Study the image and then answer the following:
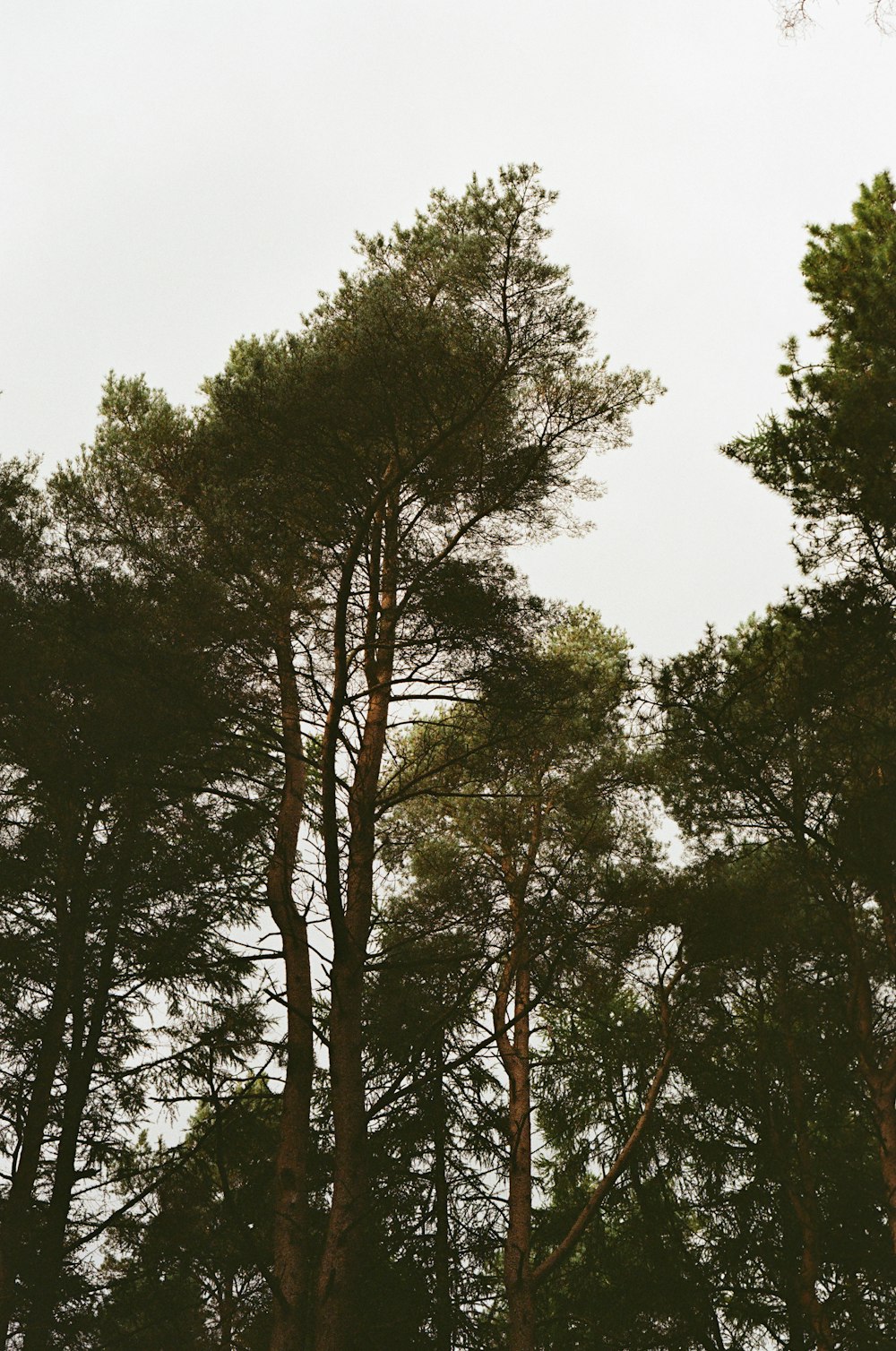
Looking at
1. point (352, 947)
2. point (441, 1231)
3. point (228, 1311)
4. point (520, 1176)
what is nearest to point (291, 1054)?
point (352, 947)

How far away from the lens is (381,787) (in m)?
9.78

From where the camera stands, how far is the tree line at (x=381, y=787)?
9.44 m

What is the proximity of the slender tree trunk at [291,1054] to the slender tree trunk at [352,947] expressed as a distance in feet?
0.96

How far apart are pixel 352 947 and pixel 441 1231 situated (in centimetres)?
626

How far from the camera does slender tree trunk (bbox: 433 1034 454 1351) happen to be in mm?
12406

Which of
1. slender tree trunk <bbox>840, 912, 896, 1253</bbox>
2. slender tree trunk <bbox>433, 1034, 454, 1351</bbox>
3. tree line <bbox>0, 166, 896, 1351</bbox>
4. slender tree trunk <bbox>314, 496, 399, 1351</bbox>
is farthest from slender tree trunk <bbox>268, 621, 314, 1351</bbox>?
slender tree trunk <bbox>840, 912, 896, 1253</bbox>

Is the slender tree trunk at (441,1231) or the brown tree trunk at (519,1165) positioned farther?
Result: the slender tree trunk at (441,1231)

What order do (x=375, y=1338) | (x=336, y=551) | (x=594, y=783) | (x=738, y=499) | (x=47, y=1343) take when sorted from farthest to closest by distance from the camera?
(x=738, y=499) < (x=594, y=783) < (x=375, y=1338) < (x=336, y=551) < (x=47, y=1343)

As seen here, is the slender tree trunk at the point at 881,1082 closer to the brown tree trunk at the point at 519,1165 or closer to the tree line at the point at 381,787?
the tree line at the point at 381,787

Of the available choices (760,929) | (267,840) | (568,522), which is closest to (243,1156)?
(267,840)

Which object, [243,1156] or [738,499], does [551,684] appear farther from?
[738,499]

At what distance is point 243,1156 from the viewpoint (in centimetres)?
1270

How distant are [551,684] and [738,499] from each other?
521ft

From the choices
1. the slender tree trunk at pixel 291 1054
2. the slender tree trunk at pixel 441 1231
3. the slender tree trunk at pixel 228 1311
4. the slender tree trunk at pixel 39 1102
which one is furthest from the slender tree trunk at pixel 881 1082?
the slender tree trunk at pixel 39 1102
